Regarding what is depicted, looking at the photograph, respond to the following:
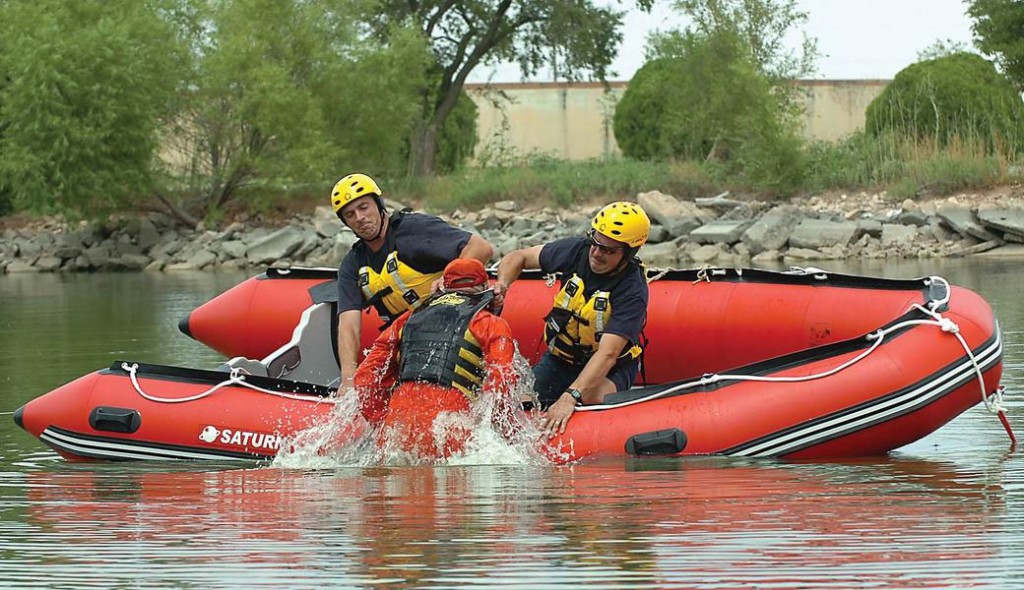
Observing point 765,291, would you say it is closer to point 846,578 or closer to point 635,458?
point 635,458

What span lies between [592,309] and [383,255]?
110 cm

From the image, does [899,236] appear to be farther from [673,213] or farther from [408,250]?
[408,250]

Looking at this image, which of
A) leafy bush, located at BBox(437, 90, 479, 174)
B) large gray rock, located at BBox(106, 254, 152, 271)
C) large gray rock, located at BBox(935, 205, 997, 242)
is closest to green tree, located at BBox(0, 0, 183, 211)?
large gray rock, located at BBox(106, 254, 152, 271)

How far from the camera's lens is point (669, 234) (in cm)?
2231

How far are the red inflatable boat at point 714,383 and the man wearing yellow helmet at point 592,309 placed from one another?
188 mm

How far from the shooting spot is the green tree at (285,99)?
87.6ft

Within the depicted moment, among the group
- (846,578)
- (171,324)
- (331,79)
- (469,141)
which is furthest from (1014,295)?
(469,141)

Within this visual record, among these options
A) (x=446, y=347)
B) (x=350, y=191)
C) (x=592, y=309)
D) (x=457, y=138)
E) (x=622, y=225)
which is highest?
(x=457, y=138)

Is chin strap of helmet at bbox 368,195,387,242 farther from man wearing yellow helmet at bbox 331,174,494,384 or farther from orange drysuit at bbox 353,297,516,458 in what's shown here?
orange drysuit at bbox 353,297,516,458

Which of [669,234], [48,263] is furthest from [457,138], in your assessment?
[669,234]

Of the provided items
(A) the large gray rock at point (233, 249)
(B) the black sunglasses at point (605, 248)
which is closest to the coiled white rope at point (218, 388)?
(B) the black sunglasses at point (605, 248)

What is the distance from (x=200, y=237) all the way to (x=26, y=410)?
795 inches

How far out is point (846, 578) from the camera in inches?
168

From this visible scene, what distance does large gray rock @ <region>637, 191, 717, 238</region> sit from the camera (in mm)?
22312
